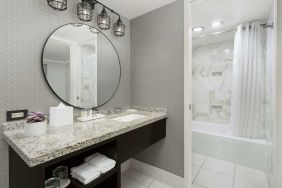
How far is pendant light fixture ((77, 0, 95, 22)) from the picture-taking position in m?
1.39

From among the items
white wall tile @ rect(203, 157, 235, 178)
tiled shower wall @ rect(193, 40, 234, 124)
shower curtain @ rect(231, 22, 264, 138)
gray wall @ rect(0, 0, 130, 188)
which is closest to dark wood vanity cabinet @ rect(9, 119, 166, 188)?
gray wall @ rect(0, 0, 130, 188)

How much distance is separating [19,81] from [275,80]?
218cm

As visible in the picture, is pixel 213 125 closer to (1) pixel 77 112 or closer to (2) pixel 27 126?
(1) pixel 77 112

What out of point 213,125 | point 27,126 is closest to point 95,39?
point 27,126

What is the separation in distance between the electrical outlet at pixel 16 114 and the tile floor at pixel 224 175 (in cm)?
195

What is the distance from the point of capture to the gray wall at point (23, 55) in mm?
1066

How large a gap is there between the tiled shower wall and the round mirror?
2.34 m

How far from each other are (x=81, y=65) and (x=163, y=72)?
983mm

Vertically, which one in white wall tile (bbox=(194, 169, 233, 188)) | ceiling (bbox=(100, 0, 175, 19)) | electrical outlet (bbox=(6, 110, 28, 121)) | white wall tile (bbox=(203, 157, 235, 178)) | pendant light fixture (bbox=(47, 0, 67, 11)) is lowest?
white wall tile (bbox=(194, 169, 233, 188))

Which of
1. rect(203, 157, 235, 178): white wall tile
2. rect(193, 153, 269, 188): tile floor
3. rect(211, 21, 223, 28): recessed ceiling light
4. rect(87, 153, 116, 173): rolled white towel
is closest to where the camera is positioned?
rect(87, 153, 116, 173): rolled white towel

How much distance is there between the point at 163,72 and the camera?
1810mm

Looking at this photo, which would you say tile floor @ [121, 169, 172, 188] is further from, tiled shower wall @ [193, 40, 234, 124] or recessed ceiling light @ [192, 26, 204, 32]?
recessed ceiling light @ [192, 26, 204, 32]

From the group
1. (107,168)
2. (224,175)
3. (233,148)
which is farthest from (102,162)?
(233,148)

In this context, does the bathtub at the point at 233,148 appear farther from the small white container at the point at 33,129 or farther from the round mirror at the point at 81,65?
the small white container at the point at 33,129
